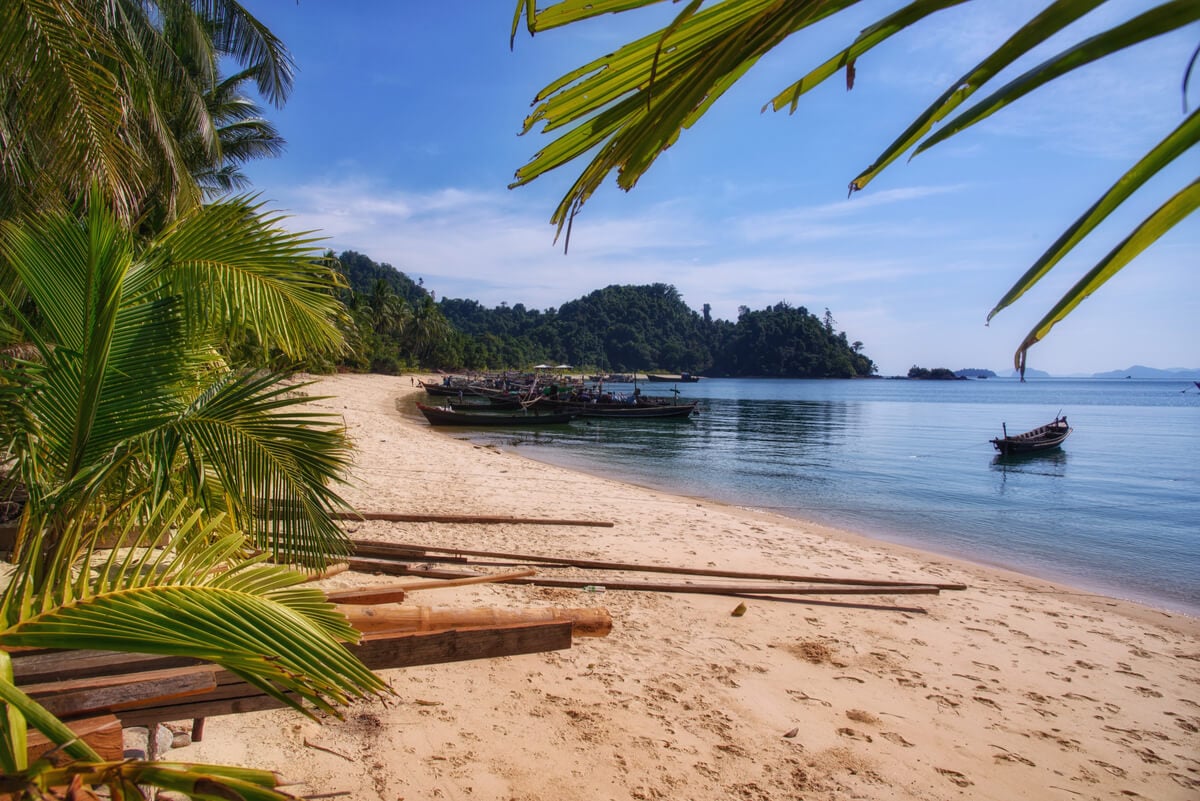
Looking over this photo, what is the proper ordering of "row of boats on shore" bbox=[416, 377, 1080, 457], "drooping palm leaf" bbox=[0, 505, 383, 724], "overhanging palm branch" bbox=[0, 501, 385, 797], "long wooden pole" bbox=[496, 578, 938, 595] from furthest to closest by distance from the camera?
"row of boats on shore" bbox=[416, 377, 1080, 457] → "long wooden pole" bbox=[496, 578, 938, 595] → "drooping palm leaf" bbox=[0, 505, 383, 724] → "overhanging palm branch" bbox=[0, 501, 385, 797]

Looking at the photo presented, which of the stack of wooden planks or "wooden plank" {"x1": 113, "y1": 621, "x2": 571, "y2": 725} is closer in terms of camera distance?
the stack of wooden planks

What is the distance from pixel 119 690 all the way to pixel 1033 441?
2982cm

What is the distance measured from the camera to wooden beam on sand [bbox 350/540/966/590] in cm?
657

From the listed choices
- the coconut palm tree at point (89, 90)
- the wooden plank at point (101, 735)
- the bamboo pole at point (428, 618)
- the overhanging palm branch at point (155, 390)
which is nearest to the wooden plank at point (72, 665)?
the wooden plank at point (101, 735)

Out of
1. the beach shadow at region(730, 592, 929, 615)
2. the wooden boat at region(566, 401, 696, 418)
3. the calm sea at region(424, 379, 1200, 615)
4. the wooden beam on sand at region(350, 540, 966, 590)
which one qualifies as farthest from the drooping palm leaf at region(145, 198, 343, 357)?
the wooden boat at region(566, 401, 696, 418)

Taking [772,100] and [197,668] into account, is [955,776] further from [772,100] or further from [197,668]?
[772,100]

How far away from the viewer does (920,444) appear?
30.7 metres

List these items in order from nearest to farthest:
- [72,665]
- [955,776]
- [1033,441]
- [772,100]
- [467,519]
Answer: [772,100]
[72,665]
[955,776]
[467,519]
[1033,441]

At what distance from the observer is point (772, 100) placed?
39.4 inches

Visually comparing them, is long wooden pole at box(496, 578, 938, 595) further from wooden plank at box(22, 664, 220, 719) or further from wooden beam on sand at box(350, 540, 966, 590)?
wooden plank at box(22, 664, 220, 719)

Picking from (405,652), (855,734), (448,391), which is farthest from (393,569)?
(448,391)

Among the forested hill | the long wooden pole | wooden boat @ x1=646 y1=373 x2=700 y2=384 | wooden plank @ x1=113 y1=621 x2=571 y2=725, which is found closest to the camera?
wooden plank @ x1=113 y1=621 x2=571 y2=725

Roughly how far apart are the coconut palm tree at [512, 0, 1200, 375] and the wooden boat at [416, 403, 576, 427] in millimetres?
28314

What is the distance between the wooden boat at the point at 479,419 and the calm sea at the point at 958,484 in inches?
35.7
